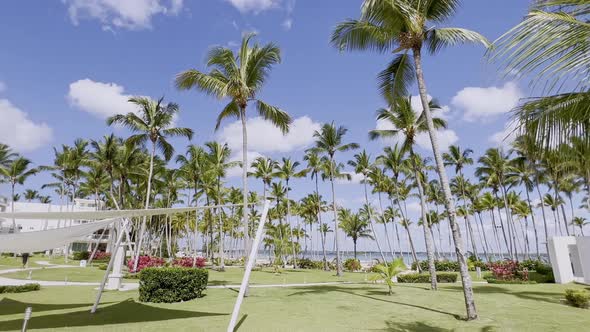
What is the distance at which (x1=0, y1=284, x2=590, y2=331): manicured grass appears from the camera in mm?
8531

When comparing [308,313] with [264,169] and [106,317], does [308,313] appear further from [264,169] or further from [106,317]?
[264,169]

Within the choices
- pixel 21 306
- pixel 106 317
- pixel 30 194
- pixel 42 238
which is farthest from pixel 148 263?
pixel 30 194

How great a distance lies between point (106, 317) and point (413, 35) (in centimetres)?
1357

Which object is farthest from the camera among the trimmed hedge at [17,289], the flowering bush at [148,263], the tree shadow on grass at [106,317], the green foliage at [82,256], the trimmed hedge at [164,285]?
the green foliage at [82,256]

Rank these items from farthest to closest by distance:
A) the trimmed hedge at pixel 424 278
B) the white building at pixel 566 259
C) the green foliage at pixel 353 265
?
the green foliage at pixel 353 265 < the trimmed hedge at pixel 424 278 < the white building at pixel 566 259

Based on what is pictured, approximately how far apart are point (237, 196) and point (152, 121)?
105 feet

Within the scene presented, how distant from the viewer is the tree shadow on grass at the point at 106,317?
8.45 meters

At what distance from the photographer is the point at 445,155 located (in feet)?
135

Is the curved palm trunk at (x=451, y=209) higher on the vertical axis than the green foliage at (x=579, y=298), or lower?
higher

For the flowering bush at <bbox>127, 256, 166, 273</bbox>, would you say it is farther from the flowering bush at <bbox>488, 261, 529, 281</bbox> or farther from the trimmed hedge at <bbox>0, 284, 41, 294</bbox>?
the flowering bush at <bbox>488, 261, 529, 281</bbox>

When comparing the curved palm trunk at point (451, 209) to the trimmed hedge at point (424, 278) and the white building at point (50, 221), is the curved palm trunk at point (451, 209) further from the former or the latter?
the white building at point (50, 221)

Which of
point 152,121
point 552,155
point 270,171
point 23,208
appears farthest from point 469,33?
point 23,208

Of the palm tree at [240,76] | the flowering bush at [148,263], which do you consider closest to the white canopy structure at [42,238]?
the palm tree at [240,76]

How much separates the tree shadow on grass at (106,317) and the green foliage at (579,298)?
41.1 ft
